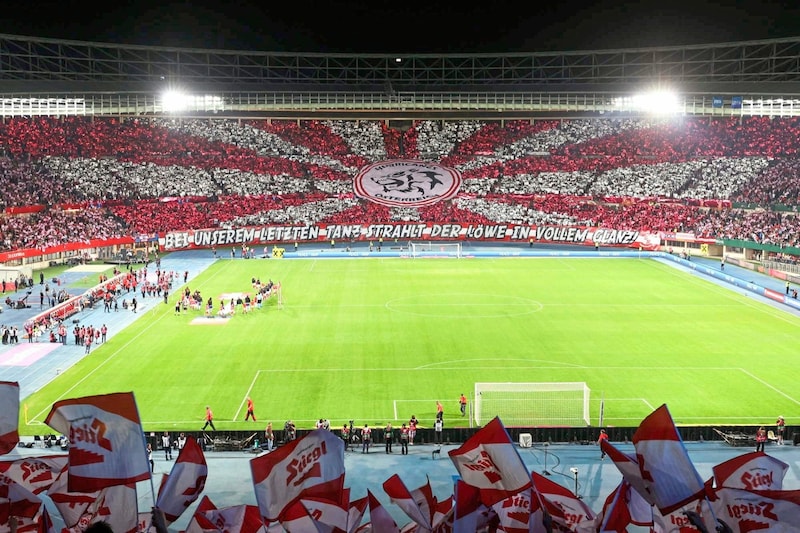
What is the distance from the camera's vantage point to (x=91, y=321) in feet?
145

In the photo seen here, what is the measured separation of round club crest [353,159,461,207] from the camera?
88.9 m

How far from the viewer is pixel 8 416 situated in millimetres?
9094

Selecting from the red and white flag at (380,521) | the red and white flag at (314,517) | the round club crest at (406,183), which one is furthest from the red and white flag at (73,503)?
the round club crest at (406,183)

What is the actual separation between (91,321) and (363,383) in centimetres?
2027

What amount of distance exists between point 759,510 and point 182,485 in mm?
6276

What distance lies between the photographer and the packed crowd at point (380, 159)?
252ft

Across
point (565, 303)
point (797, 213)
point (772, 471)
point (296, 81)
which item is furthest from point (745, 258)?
point (772, 471)

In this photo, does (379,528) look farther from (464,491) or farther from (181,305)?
(181,305)

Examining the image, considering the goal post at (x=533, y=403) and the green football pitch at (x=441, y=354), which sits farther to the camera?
the green football pitch at (x=441, y=354)

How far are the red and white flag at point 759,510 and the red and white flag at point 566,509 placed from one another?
5.27ft

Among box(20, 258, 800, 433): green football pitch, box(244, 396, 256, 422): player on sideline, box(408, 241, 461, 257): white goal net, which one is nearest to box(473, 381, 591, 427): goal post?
box(20, 258, 800, 433): green football pitch

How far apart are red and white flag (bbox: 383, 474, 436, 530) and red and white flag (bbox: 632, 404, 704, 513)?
8.31 ft

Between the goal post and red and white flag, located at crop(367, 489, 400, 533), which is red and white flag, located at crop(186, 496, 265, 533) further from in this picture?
the goal post

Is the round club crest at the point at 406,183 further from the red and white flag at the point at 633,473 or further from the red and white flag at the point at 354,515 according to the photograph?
the red and white flag at the point at 633,473
